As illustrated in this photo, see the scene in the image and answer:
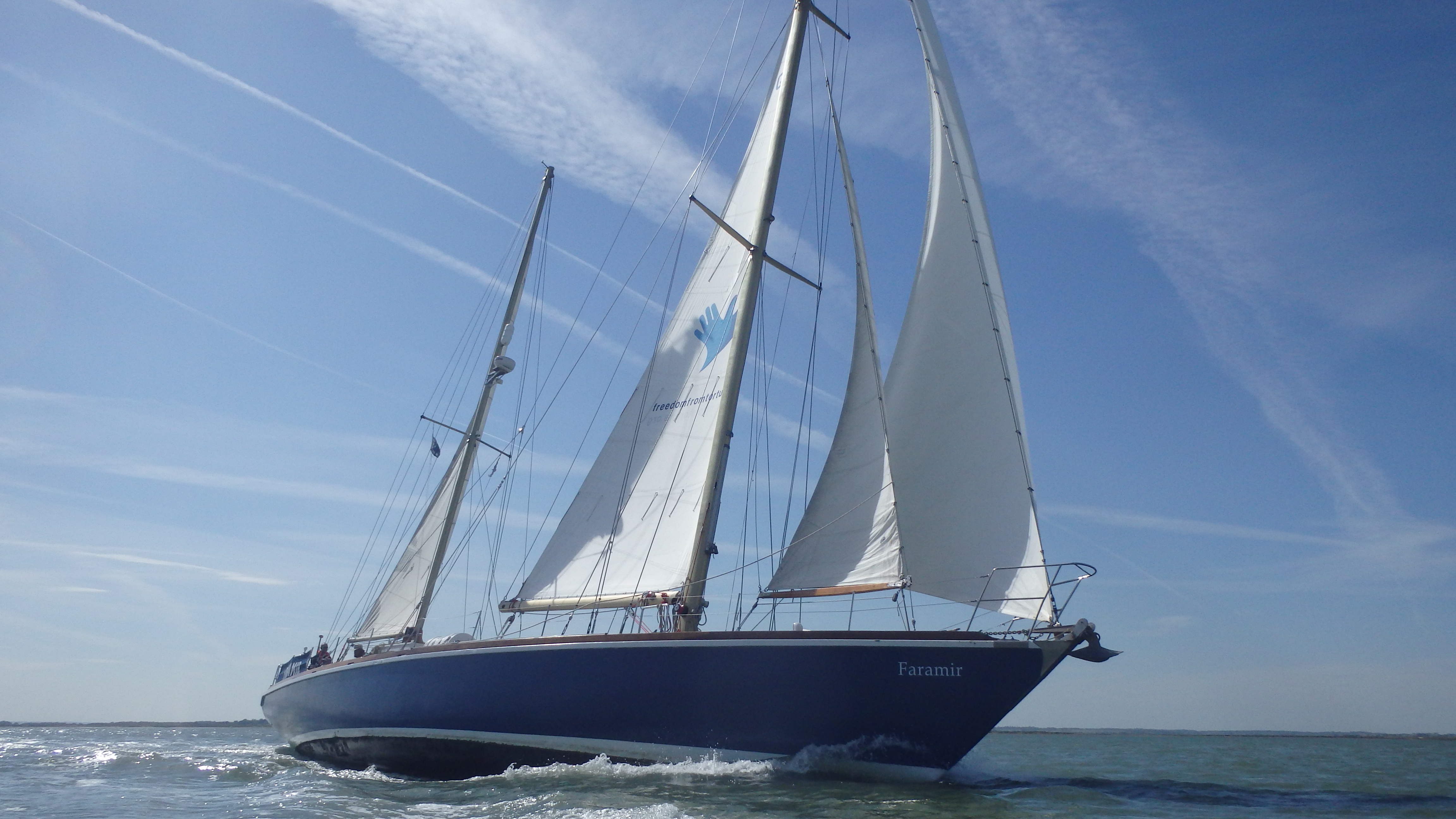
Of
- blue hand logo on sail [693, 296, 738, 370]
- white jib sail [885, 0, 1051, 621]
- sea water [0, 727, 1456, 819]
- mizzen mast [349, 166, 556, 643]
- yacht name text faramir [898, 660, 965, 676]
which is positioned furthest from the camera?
mizzen mast [349, 166, 556, 643]

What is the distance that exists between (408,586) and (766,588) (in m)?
12.0

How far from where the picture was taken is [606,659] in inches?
482

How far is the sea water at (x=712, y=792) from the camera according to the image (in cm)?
980

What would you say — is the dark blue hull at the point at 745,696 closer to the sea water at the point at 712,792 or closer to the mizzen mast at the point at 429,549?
the sea water at the point at 712,792

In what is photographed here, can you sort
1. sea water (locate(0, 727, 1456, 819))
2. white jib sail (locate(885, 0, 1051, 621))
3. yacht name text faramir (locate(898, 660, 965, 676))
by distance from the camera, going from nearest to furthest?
sea water (locate(0, 727, 1456, 819)) < yacht name text faramir (locate(898, 660, 965, 676)) < white jib sail (locate(885, 0, 1051, 621))

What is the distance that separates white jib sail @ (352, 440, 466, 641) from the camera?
21266 mm

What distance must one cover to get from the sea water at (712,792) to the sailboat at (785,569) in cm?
56

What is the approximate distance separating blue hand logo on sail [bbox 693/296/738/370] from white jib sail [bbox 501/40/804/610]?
0.07 ft

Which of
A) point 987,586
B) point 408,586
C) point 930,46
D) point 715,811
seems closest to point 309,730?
point 408,586

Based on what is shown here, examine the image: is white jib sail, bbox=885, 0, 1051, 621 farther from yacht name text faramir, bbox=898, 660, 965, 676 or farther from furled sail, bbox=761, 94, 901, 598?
yacht name text faramir, bbox=898, 660, 965, 676

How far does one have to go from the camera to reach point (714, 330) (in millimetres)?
16500

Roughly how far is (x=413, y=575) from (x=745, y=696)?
13.1m

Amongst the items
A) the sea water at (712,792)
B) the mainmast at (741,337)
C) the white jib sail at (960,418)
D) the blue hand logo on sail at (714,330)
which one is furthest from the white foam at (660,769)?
the blue hand logo on sail at (714,330)

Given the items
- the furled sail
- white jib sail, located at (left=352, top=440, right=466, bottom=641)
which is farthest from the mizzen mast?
the furled sail
